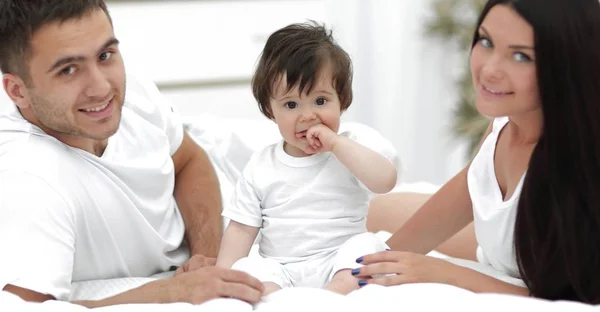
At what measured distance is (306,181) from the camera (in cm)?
157

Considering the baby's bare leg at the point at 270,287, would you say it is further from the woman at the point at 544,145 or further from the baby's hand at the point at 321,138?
the baby's hand at the point at 321,138

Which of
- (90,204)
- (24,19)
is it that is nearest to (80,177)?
(90,204)

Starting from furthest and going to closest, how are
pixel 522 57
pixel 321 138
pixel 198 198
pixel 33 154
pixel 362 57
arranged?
1. pixel 362 57
2. pixel 198 198
3. pixel 33 154
4. pixel 321 138
5. pixel 522 57

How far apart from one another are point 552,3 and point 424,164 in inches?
111

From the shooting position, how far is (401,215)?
2182mm

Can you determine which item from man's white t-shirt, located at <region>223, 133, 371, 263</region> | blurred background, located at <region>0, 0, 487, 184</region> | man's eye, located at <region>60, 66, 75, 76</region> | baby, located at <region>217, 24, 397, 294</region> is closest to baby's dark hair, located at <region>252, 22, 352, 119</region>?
baby, located at <region>217, 24, 397, 294</region>

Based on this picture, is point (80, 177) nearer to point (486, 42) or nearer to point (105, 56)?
point (105, 56)

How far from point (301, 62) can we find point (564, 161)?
497 millimetres

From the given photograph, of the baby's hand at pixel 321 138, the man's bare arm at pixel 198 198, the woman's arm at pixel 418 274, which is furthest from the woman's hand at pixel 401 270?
the man's bare arm at pixel 198 198

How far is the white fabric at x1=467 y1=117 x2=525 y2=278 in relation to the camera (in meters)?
1.56

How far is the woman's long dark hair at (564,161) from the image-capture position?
137 centimetres

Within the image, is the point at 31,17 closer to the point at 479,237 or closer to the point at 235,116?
the point at 479,237

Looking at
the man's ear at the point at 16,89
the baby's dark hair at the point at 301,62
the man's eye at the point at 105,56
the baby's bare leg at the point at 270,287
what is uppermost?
the baby's dark hair at the point at 301,62

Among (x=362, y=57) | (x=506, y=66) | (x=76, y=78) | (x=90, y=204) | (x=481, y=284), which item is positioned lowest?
(x=362, y=57)
